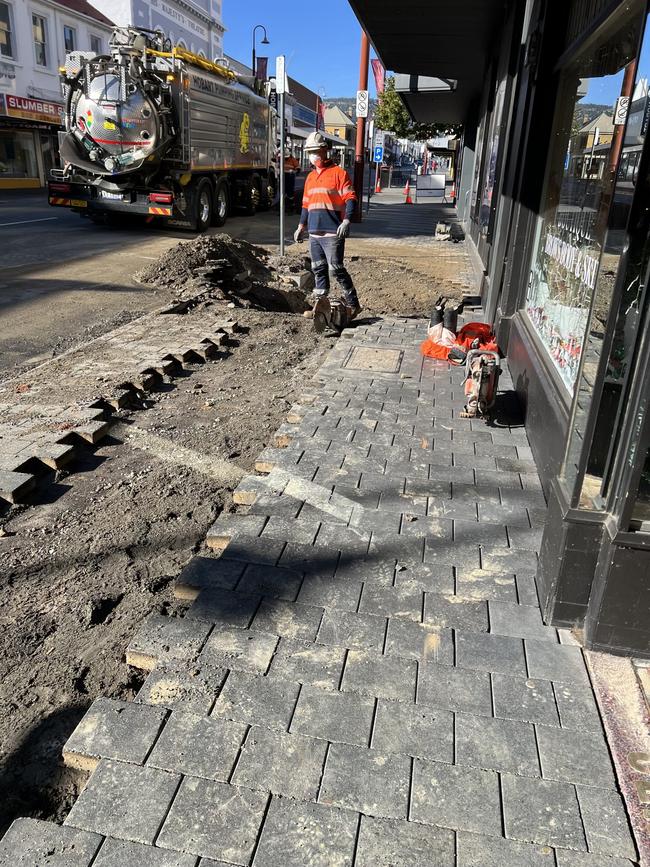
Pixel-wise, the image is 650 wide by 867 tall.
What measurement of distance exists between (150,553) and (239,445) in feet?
4.53

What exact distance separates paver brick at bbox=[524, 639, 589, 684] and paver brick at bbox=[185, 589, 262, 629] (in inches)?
43.8

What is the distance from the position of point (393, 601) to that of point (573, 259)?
2682mm

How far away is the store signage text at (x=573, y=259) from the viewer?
3727mm

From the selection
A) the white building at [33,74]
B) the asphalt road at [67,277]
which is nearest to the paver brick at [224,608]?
the asphalt road at [67,277]

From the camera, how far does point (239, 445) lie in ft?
15.0

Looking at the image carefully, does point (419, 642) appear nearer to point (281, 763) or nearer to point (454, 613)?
point (454, 613)

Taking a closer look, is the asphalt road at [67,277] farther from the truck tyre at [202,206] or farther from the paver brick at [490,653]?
the paver brick at [490,653]

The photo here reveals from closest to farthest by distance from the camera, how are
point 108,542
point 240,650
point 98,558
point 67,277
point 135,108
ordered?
point 240,650 < point 98,558 < point 108,542 < point 67,277 < point 135,108

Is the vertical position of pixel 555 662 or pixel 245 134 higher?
pixel 245 134

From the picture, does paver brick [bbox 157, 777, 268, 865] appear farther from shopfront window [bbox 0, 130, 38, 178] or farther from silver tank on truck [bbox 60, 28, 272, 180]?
shopfront window [bbox 0, 130, 38, 178]

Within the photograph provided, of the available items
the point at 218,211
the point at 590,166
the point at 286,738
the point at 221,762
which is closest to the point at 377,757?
the point at 286,738

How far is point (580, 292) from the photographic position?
395 centimetres

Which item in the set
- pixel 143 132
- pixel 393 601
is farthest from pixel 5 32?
pixel 393 601

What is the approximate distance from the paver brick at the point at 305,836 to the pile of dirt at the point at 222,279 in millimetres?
7461
